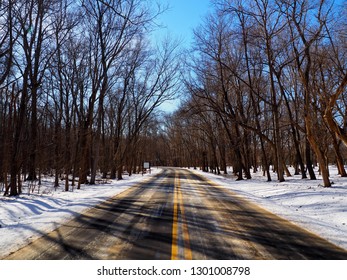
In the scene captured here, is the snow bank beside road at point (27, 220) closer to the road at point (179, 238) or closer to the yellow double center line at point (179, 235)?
the road at point (179, 238)

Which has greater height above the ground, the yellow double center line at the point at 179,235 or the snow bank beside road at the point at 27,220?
the snow bank beside road at the point at 27,220

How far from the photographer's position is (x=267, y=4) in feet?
61.2

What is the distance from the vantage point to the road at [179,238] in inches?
216

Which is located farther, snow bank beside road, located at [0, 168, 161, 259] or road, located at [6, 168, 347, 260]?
snow bank beside road, located at [0, 168, 161, 259]

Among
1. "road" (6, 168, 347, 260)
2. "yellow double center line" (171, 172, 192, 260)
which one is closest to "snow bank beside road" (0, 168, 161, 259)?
"road" (6, 168, 347, 260)

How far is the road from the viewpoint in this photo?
5484 millimetres

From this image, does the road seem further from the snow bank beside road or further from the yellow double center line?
the snow bank beside road

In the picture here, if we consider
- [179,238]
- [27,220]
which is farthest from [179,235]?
[27,220]

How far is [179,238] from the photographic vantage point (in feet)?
21.6

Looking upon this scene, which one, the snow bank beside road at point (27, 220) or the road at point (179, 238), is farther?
the snow bank beside road at point (27, 220)

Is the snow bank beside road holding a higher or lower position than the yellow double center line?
higher

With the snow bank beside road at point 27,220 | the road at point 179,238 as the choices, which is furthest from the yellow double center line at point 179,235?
the snow bank beside road at point 27,220
